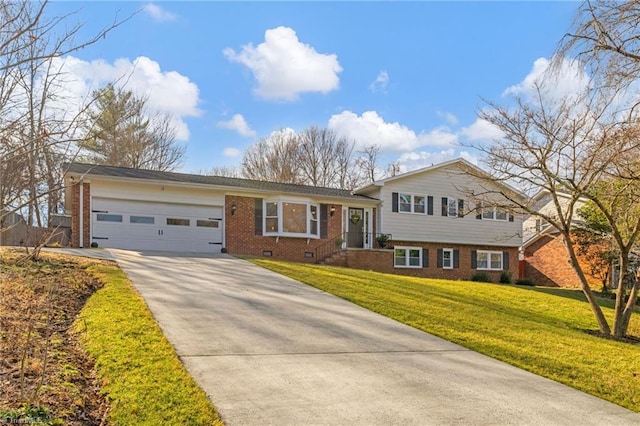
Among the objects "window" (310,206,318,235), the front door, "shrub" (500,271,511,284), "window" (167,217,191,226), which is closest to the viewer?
"window" (167,217,191,226)

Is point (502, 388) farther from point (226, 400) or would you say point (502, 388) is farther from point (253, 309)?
point (253, 309)

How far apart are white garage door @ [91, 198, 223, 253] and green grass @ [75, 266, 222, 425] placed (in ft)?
35.7

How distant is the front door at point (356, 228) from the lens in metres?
23.4

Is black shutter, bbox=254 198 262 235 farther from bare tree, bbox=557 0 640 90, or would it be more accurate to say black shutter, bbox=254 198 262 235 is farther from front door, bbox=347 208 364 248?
bare tree, bbox=557 0 640 90

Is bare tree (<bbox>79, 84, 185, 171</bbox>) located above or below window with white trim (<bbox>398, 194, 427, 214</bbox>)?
above

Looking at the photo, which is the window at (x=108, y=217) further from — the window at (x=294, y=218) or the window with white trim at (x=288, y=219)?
the window at (x=294, y=218)

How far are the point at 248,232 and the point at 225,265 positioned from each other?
19.1 ft

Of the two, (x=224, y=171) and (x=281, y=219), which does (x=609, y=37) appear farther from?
(x=224, y=171)

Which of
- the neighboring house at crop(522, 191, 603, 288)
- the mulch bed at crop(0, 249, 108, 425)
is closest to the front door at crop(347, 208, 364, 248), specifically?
the neighboring house at crop(522, 191, 603, 288)

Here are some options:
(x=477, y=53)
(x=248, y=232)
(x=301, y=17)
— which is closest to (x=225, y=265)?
(x=248, y=232)

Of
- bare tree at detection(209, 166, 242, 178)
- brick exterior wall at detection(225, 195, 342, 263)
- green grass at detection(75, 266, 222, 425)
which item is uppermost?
bare tree at detection(209, 166, 242, 178)

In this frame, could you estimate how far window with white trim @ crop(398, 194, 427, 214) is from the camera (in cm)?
2436

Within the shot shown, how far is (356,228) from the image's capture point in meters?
23.6

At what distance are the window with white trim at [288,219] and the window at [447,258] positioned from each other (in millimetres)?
7375
